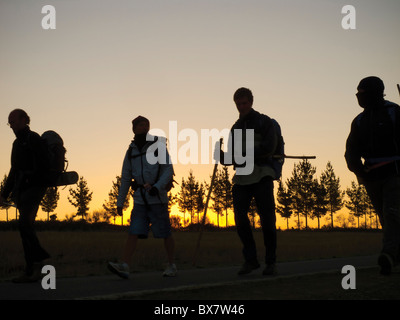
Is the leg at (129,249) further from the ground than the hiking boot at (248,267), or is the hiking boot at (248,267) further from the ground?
the leg at (129,249)

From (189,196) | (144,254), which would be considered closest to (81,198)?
(189,196)

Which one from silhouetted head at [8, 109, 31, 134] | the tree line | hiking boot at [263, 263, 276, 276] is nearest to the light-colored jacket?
silhouetted head at [8, 109, 31, 134]

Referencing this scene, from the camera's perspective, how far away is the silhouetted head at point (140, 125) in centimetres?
815

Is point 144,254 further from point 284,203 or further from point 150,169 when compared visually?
point 284,203

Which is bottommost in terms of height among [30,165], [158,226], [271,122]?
[158,226]

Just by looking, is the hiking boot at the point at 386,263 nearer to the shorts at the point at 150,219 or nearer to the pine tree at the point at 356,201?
the shorts at the point at 150,219

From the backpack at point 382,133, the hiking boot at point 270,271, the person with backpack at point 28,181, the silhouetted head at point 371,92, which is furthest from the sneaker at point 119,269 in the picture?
the silhouetted head at point 371,92

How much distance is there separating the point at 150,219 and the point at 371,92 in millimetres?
3527

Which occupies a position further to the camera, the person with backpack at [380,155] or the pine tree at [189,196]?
the pine tree at [189,196]

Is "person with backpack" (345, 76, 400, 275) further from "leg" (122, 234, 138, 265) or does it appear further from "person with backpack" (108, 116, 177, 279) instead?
"leg" (122, 234, 138, 265)
